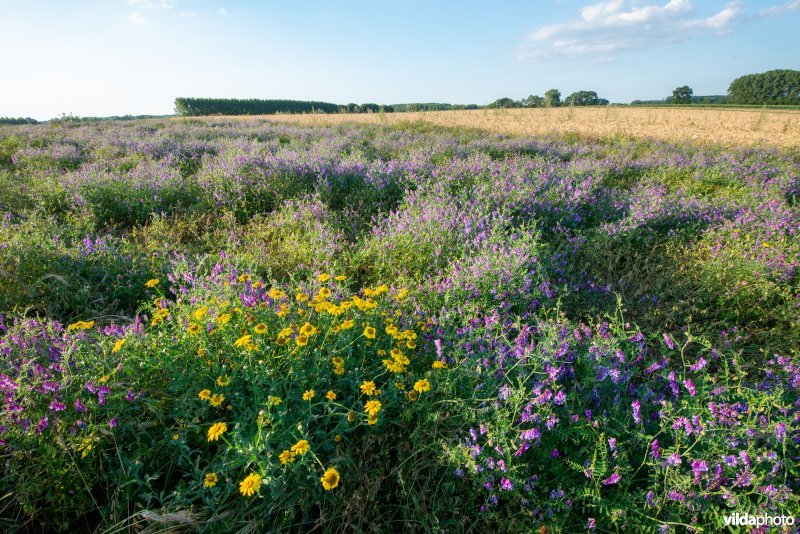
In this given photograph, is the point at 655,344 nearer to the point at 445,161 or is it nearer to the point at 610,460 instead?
the point at 610,460

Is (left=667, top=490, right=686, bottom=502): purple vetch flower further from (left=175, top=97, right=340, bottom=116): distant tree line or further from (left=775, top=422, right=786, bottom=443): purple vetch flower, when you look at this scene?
(left=175, top=97, right=340, bottom=116): distant tree line

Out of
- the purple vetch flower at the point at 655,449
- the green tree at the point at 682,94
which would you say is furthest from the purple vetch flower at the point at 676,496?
the green tree at the point at 682,94

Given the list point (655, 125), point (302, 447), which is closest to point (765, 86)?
point (655, 125)

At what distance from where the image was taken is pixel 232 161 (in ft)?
22.7

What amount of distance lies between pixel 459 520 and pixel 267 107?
65.6 m

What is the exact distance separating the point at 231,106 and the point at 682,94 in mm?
64575

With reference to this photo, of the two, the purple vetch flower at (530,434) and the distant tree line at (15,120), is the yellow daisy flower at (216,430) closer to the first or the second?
the purple vetch flower at (530,434)

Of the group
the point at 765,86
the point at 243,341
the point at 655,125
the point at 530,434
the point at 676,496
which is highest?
the point at 765,86

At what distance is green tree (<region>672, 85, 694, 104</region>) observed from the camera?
57397 mm

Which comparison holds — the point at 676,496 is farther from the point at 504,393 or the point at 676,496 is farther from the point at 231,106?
the point at 231,106

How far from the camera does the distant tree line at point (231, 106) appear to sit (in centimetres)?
4588

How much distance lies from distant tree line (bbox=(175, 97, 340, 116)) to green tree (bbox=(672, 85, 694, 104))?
49.4 metres

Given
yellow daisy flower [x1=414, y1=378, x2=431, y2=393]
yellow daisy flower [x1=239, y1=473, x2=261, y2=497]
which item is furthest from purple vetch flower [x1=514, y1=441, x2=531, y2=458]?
yellow daisy flower [x1=239, y1=473, x2=261, y2=497]

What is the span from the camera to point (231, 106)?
51.4 meters
